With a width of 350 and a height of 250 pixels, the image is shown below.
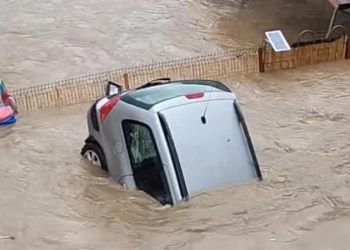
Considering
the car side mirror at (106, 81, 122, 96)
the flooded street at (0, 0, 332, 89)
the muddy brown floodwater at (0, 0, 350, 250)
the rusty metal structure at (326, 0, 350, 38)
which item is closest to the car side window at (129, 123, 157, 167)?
the muddy brown floodwater at (0, 0, 350, 250)

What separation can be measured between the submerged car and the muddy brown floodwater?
0.47 ft

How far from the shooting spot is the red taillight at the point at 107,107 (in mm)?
6582

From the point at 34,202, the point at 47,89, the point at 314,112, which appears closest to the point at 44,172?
the point at 34,202

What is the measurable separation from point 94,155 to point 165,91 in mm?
988

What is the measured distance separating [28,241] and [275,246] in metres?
1.89

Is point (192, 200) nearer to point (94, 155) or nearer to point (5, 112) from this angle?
point (94, 155)

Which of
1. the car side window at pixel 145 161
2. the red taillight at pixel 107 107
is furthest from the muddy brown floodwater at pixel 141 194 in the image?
the red taillight at pixel 107 107

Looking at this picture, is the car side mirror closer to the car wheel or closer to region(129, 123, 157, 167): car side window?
the car wheel

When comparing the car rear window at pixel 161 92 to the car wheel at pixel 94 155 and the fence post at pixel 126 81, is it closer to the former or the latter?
the car wheel at pixel 94 155

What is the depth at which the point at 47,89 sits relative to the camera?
28.8 feet

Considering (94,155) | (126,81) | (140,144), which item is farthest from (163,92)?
(126,81)

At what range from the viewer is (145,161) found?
20.4ft

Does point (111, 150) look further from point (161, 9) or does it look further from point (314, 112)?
point (161, 9)

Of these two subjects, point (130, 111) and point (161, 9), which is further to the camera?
point (161, 9)
